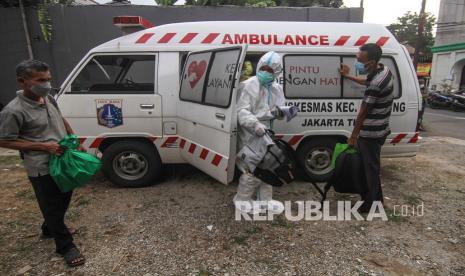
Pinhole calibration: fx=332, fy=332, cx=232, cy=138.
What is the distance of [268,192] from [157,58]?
7.48 feet

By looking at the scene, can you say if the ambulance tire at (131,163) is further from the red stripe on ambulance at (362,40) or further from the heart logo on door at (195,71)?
the red stripe on ambulance at (362,40)

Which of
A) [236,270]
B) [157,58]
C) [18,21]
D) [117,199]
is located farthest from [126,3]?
[236,270]

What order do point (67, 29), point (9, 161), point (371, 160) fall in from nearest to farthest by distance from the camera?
point (371, 160), point (9, 161), point (67, 29)

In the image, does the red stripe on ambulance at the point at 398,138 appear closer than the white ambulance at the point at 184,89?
No

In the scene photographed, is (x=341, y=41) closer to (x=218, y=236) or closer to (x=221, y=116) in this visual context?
(x=221, y=116)

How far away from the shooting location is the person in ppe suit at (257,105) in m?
3.37

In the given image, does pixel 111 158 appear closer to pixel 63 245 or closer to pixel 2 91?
pixel 63 245

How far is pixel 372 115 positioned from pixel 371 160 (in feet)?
1.69

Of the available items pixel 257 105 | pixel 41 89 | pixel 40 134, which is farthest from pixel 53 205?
pixel 257 105

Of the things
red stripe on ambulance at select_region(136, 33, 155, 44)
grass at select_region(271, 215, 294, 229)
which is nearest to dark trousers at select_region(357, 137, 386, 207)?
grass at select_region(271, 215, 294, 229)

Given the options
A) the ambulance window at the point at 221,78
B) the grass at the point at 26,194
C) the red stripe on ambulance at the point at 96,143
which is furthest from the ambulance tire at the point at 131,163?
the ambulance window at the point at 221,78

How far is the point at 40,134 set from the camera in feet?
9.01

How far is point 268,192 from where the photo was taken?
3867 mm

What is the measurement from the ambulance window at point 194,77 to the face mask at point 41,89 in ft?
5.61
